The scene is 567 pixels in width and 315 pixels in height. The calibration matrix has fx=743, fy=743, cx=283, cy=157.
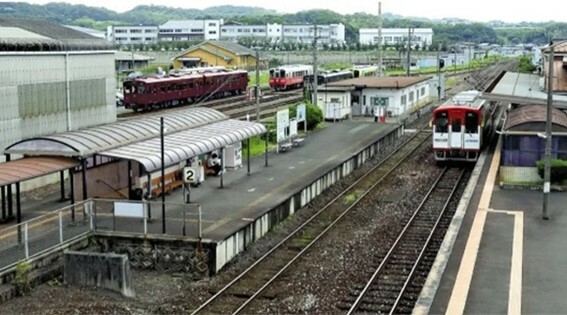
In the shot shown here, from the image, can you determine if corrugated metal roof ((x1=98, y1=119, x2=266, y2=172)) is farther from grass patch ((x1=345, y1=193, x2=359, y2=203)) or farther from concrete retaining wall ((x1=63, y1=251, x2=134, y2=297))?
→ grass patch ((x1=345, y1=193, x2=359, y2=203))

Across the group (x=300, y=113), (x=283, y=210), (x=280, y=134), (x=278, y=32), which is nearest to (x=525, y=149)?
(x=283, y=210)

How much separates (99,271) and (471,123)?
56.1ft

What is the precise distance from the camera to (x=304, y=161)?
89.6 ft

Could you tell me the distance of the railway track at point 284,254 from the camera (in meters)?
13.7

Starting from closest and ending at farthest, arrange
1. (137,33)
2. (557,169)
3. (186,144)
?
(186,144) → (557,169) → (137,33)

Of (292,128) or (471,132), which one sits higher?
(471,132)

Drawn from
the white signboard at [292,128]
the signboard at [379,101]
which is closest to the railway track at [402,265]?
the white signboard at [292,128]

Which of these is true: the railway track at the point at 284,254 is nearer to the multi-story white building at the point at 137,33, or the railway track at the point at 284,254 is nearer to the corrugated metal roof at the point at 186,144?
the corrugated metal roof at the point at 186,144

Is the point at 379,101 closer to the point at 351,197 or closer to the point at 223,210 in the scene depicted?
the point at 351,197

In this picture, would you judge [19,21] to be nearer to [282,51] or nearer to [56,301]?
[56,301]

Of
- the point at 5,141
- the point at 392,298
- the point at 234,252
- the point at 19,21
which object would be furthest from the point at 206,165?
the point at 392,298

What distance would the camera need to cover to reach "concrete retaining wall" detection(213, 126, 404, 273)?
16.0 meters

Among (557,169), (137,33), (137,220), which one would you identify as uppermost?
(137,33)

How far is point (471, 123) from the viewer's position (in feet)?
90.2
